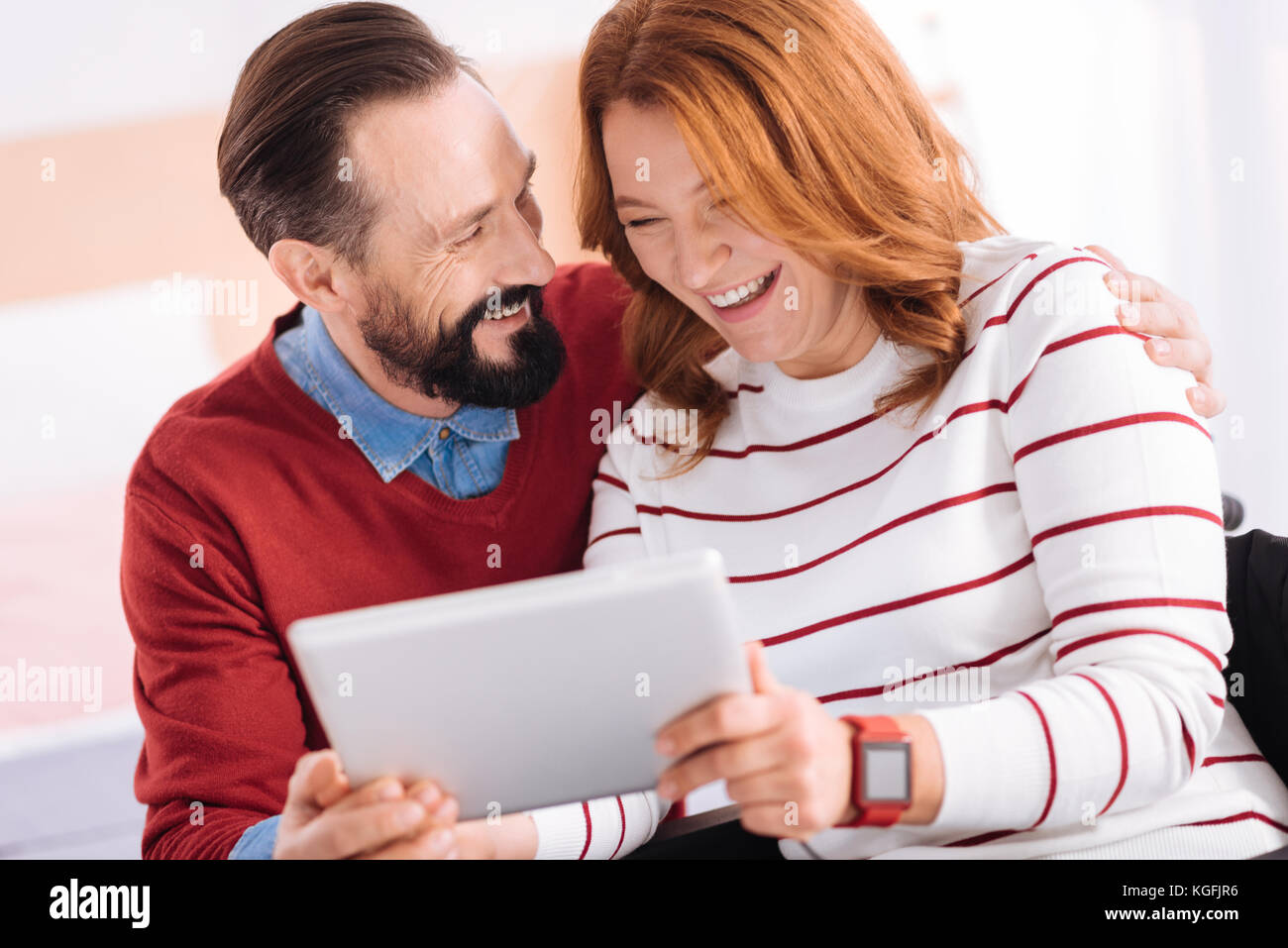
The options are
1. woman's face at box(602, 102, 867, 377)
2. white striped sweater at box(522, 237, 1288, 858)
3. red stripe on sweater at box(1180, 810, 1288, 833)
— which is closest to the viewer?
white striped sweater at box(522, 237, 1288, 858)

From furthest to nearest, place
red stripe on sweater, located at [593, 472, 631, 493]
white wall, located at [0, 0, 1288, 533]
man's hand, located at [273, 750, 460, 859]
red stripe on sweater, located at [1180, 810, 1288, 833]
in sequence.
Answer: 1. white wall, located at [0, 0, 1288, 533]
2. red stripe on sweater, located at [593, 472, 631, 493]
3. red stripe on sweater, located at [1180, 810, 1288, 833]
4. man's hand, located at [273, 750, 460, 859]

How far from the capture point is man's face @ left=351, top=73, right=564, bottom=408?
154cm

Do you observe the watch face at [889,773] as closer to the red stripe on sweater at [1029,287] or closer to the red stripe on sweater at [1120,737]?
the red stripe on sweater at [1120,737]

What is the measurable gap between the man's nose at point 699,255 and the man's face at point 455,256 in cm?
32

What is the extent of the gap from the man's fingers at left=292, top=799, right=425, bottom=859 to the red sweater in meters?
0.47

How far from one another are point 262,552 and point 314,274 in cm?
41

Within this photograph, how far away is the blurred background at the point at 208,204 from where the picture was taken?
9.96 ft

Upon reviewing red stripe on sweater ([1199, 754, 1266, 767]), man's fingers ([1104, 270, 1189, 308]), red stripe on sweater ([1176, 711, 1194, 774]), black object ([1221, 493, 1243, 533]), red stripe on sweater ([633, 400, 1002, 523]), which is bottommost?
red stripe on sweater ([1199, 754, 1266, 767])

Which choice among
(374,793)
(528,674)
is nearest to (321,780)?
(374,793)

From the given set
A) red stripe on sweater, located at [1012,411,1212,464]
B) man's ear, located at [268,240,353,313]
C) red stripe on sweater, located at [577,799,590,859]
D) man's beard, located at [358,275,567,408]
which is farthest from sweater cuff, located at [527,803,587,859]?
man's ear, located at [268,240,353,313]

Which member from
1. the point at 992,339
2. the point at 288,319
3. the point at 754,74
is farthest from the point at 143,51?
the point at 992,339

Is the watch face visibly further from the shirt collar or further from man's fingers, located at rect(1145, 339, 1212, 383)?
the shirt collar

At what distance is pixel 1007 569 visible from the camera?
4.03 ft

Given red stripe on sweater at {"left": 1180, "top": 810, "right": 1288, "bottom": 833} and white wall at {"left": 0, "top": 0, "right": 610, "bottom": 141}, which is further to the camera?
white wall at {"left": 0, "top": 0, "right": 610, "bottom": 141}
